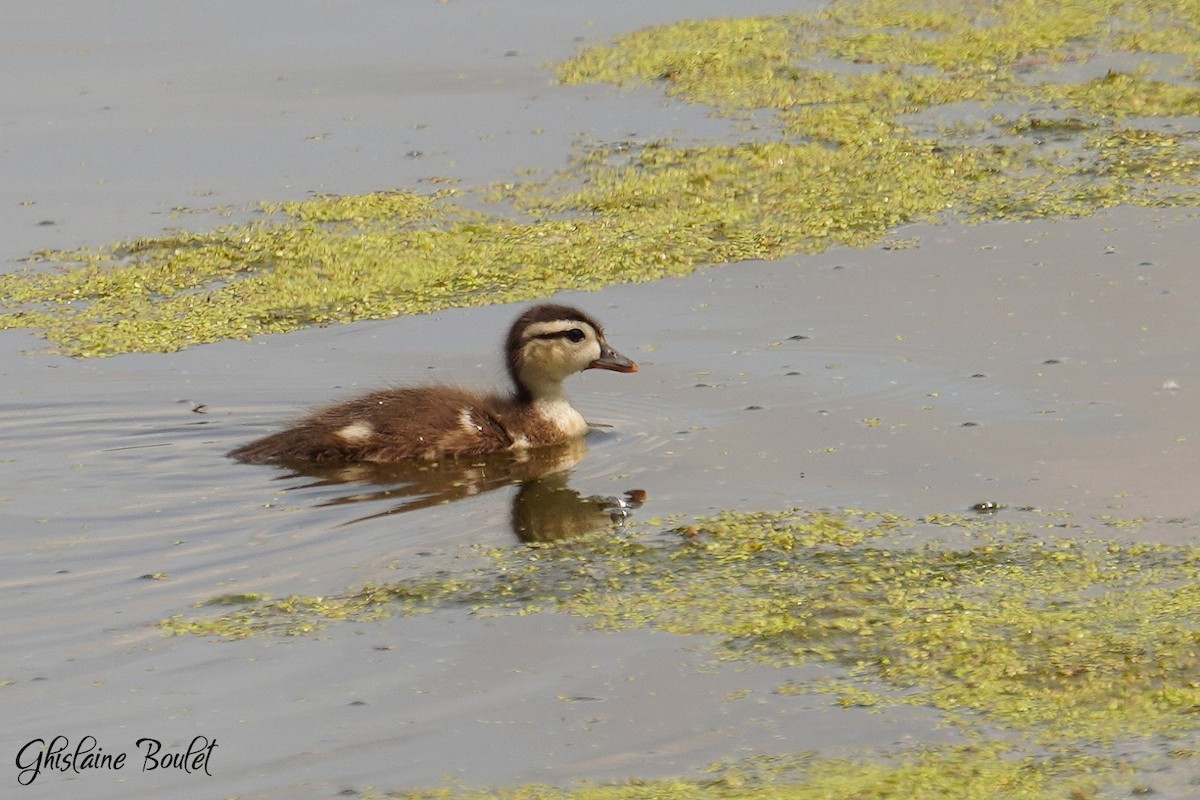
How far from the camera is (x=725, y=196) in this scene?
10.9m

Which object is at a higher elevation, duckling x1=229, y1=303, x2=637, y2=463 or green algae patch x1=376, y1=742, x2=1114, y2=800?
Answer: duckling x1=229, y1=303, x2=637, y2=463

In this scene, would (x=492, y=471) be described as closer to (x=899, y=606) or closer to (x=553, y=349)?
(x=553, y=349)

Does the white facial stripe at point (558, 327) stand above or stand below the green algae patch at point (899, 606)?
above

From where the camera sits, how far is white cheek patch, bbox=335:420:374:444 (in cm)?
808

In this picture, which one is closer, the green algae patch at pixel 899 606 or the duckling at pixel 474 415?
the green algae patch at pixel 899 606

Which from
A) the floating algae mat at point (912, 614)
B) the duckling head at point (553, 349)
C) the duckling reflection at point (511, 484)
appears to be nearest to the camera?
the floating algae mat at point (912, 614)

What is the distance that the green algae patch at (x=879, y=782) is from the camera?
4.73 m

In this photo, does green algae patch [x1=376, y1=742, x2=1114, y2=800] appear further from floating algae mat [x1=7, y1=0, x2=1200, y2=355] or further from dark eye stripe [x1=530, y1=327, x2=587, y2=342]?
floating algae mat [x1=7, y1=0, x2=1200, y2=355]

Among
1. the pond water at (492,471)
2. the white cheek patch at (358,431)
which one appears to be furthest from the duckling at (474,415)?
the pond water at (492,471)

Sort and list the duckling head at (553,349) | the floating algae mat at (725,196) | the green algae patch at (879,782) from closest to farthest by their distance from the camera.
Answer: the green algae patch at (879,782)
the duckling head at (553,349)
the floating algae mat at (725,196)

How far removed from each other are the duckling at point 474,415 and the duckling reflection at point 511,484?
0.06 m

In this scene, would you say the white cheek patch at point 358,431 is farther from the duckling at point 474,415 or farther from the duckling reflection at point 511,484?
the duckling reflection at point 511,484

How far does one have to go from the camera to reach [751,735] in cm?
512

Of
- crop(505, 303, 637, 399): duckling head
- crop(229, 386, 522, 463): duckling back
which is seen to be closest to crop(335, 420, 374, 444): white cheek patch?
crop(229, 386, 522, 463): duckling back
